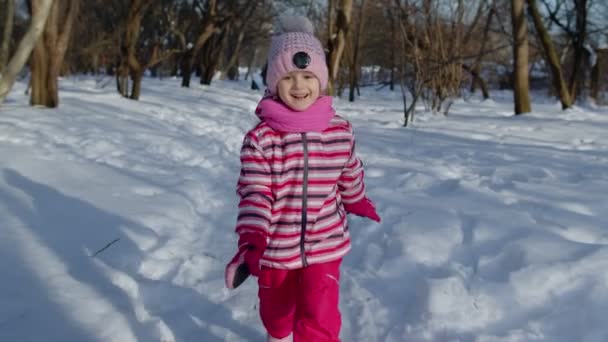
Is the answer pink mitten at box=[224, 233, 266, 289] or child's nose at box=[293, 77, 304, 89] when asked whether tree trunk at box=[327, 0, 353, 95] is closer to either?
child's nose at box=[293, 77, 304, 89]

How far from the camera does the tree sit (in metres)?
8.23

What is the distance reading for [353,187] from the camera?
6.42 ft

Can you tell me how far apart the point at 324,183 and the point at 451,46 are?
30.3ft

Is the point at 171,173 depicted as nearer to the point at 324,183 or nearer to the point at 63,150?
the point at 63,150

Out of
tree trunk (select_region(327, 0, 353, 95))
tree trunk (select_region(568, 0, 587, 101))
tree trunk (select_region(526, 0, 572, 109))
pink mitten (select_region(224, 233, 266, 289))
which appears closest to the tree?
tree trunk (select_region(327, 0, 353, 95))

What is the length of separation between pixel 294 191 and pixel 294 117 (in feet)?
0.82

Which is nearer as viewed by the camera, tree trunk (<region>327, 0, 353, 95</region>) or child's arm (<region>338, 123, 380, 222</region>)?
child's arm (<region>338, 123, 380, 222</region>)

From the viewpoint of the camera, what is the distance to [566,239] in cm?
269

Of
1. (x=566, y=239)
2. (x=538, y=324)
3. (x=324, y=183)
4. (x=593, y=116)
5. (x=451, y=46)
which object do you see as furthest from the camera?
(x=451, y=46)

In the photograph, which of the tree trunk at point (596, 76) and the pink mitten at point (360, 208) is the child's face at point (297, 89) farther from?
the tree trunk at point (596, 76)

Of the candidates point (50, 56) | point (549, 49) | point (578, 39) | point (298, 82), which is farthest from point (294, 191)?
point (578, 39)

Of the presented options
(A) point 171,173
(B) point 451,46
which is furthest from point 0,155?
(B) point 451,46

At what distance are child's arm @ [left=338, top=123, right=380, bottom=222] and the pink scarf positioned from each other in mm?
139

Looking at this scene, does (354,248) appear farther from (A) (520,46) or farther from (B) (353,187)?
(A) (520,46)
